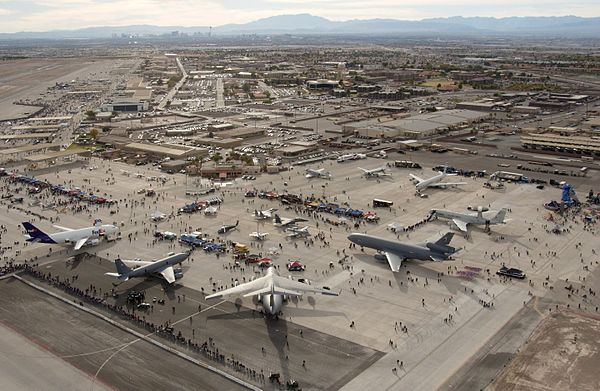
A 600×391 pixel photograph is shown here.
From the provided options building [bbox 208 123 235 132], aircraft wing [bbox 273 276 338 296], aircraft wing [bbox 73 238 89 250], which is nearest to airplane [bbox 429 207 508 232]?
aircraft wing [bbox 273 276 338 296]

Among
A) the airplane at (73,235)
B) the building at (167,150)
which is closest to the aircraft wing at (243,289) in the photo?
the airplane at (73,235)

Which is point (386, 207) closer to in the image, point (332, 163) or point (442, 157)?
point (332, 163)

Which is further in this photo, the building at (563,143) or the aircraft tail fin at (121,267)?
the building at (563,143)

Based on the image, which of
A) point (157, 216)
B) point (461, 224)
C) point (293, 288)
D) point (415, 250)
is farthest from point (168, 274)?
point (461, 224)

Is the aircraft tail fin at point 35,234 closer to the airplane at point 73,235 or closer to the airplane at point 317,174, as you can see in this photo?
the airplane at point 73,235

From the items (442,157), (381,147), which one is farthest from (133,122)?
(442,157)

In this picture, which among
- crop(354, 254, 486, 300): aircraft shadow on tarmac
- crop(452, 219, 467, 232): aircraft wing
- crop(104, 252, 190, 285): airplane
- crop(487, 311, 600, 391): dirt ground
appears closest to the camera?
crop(487, 311, 600, 391): dirt ground

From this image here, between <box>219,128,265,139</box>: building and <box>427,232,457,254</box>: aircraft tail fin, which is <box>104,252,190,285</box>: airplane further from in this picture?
<box>219,128,265,139</box>: building

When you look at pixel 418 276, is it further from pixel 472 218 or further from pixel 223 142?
pixel 223 142
